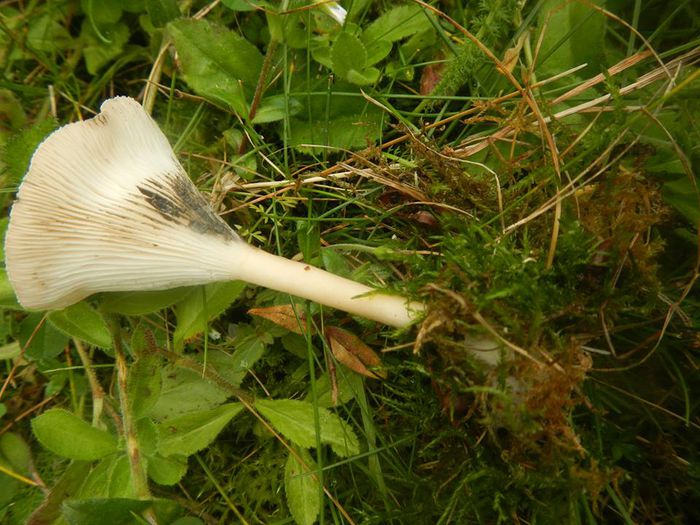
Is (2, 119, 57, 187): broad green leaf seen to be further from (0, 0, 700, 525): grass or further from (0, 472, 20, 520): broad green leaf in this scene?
(0, 472, 20, 520): broad green leaf

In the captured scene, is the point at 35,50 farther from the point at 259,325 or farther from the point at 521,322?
the point at 521,322

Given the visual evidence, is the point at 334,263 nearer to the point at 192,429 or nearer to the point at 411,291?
the point at 411,291

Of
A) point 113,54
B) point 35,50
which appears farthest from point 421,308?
point 35,50

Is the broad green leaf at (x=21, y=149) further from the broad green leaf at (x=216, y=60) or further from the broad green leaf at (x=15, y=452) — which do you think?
the broad green leaf at (x=15, y=452)

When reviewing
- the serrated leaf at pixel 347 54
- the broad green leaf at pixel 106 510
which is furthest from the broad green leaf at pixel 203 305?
the serrated leaf at pixel 347 54

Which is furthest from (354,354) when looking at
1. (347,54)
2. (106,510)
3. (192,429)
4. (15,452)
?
(15,452)

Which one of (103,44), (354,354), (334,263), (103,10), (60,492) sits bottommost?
(60,492)
